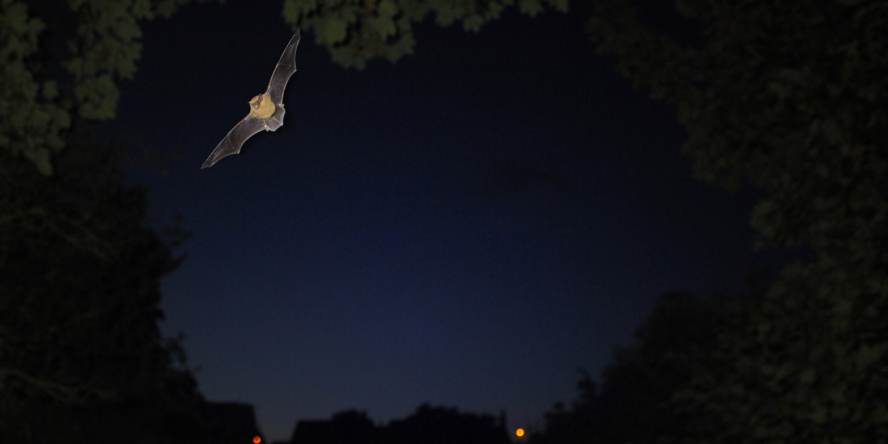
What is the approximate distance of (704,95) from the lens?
9328 millimetres

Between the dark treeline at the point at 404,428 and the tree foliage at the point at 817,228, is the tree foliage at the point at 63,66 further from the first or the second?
the dark treeline at the point at 404,428

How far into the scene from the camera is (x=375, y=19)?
5590 mm

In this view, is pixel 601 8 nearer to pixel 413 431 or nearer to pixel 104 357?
pixel 104 357

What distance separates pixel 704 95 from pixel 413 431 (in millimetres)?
68552

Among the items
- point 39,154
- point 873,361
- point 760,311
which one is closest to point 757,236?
point 760,311

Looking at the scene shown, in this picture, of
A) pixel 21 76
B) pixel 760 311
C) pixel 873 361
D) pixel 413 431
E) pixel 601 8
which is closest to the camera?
pixel 873 361

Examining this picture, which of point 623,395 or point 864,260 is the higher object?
point 623,395

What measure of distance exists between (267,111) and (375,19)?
1.61 m

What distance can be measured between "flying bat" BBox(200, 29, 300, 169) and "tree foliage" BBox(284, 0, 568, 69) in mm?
210

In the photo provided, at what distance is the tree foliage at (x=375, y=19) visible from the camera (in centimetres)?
546

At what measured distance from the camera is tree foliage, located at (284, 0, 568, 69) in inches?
215

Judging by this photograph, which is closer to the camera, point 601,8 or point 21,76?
point 21,76

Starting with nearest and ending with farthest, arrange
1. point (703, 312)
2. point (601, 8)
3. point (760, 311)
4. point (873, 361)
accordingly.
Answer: point (873, 361) → point (760, 311) → point (601, 8) → point (703, 312)

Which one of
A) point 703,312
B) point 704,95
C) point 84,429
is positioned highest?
point 703,312
